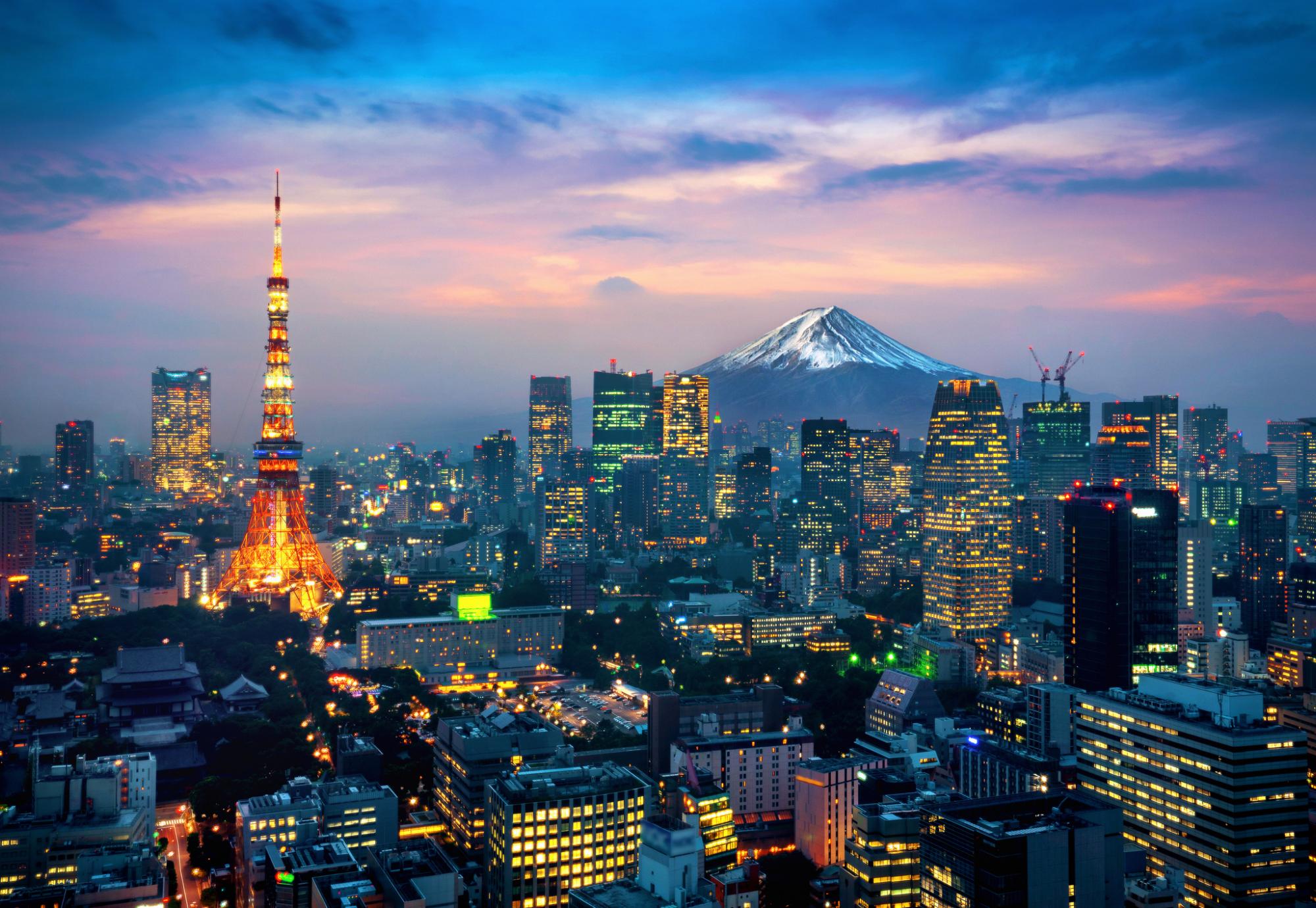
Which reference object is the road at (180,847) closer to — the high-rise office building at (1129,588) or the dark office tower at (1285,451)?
the high-rise office building at (1129,588)

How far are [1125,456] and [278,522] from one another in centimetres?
3345

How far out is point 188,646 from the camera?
33281mm

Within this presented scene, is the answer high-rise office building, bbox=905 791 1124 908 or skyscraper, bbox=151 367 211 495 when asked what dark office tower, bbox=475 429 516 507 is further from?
high-rise office building, bbox=905 791 1124 908

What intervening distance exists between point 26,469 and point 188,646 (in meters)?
12.9

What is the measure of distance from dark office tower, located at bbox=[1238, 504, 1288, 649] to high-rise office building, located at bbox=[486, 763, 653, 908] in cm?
2852

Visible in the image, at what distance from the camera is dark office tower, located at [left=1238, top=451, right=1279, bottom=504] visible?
190 ft

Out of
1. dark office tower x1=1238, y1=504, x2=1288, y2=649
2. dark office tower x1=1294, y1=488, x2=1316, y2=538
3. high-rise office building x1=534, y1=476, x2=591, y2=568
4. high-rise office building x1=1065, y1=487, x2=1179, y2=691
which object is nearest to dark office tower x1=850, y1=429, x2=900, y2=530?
high-rise office building x1=534, y1=476, x2=591, y2=568

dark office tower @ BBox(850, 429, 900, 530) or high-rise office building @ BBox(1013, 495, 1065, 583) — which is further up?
dark office tower @ BBox(850, 429, 900, 530)

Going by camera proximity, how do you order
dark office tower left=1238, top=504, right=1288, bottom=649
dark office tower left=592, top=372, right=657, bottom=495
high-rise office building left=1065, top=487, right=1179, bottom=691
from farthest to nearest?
dark office tower left=592, top=372, right=657, bottom=495 → dark office tower left=1238, top=504, right=1288, bottom=649 → high-rise office building left=1065, top=487, right=1179, bottom=691

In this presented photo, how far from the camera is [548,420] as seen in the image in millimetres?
79875

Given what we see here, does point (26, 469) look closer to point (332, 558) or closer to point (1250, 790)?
point (332, 558)

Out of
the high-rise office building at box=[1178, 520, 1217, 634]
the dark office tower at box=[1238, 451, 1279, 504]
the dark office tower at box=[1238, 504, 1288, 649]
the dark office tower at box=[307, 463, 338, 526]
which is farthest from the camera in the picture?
the dark office tower at box=[307, 463, 338, 526]

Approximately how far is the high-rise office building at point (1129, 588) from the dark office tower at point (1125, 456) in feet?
67.3

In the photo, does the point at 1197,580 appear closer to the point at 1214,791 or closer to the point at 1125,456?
the point at 1125,456
